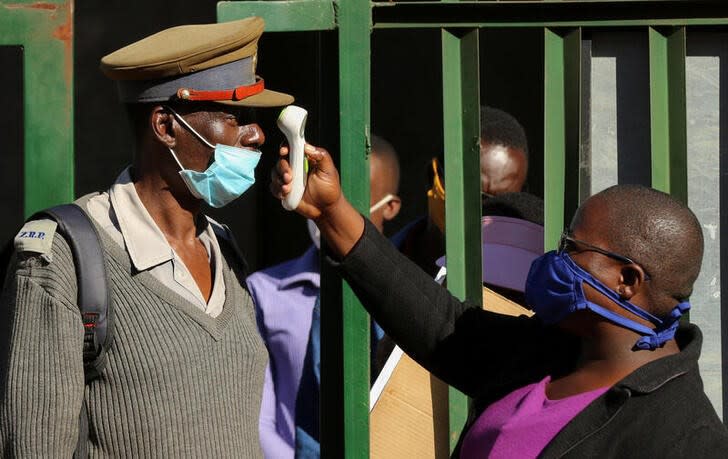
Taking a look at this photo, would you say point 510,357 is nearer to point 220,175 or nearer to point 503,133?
point 220,175

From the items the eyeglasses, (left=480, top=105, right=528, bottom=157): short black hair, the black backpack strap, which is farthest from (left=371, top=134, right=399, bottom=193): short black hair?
the black backpack strap

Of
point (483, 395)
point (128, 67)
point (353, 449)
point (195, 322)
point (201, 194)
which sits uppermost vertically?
point (128, 67)

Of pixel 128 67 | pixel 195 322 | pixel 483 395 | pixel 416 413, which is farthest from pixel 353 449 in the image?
pixel 128 67

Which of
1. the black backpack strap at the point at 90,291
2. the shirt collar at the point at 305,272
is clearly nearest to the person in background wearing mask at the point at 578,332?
the black backpack strap at the point at 90,291

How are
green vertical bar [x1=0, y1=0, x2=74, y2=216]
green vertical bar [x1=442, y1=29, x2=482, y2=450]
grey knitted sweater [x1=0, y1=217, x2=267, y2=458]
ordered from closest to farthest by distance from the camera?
1. grey knitted sweater [x1=0, y1=217, x2=267, y2=458]
2. green vertical bar [x1=0, y1=0, x2=74, y2=216]
3. green vertical bar [x1=442, y1=29, x2=482, y2=450]

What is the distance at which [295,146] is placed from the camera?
2.73m

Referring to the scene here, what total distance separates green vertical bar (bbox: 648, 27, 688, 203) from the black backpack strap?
64.1 inches

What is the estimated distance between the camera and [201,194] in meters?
2.76

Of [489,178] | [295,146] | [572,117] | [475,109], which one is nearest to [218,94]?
[295,146]

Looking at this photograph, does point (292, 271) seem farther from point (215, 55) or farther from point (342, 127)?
point (215, 55)

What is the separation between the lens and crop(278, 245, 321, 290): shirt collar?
427 centimetres

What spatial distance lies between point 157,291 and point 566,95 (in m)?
1.35

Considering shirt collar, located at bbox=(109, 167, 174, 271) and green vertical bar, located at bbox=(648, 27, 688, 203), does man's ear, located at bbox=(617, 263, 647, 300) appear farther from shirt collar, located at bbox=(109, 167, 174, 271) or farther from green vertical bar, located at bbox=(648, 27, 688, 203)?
shirt collar, located at bbox=(109, 167, 174, 271)

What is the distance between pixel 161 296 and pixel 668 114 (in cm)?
158
